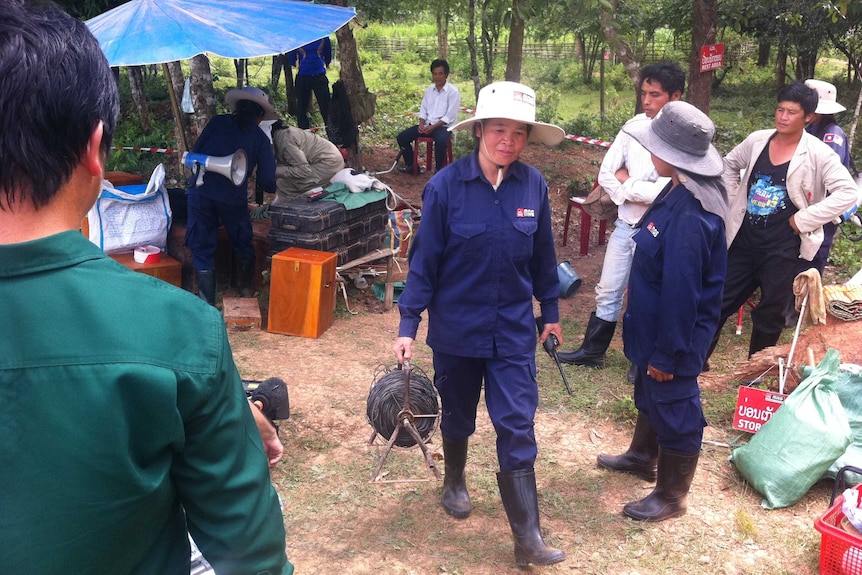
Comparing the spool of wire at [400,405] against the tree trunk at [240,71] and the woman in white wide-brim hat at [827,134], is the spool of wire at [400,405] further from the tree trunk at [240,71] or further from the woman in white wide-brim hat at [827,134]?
the tree trunk at [240,71]

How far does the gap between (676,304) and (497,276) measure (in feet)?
2.62

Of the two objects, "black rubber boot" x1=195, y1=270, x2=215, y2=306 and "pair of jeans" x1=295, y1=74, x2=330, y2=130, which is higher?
"pair of jeans" x1=295, y1=74, x2=330, y2=130

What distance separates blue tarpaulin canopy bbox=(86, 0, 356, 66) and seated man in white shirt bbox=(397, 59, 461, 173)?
13.4ft

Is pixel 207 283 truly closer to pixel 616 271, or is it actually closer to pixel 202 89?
Answer: pixel 202 89

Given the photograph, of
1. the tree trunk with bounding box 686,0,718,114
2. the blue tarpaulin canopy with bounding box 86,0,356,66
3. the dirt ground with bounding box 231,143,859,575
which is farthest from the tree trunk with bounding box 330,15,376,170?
the dirt ground with bounding box 231,143,859,575

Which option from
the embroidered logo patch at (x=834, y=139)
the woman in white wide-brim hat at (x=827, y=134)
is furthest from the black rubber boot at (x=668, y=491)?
the embroidered logo patch at (x=834, y=139)

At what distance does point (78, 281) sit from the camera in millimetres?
1024

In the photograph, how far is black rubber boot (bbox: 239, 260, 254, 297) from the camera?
6.78 metres

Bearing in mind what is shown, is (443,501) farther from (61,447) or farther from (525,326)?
(61,447)

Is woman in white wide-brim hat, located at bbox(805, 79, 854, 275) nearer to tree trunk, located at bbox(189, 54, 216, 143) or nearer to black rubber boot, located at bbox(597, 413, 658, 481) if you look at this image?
black rubber boot, located at bbox(597, 413, 658, 481)

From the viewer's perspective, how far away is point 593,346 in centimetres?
558

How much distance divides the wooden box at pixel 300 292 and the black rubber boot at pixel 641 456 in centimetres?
283

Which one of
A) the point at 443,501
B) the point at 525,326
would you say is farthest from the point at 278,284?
the point at 525,326

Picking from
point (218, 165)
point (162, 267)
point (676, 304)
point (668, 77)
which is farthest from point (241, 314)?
point (676, 304)
